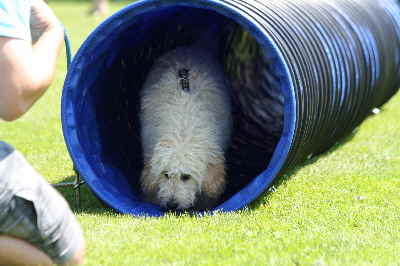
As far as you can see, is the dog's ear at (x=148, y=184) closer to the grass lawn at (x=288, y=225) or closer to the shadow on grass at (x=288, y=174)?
the grass lawn at (x=288, y=225)

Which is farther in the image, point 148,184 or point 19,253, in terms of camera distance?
point 148,184

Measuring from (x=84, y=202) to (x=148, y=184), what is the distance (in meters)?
0.63

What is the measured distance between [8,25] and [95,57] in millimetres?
2182

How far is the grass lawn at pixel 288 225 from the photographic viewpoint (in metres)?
4.30

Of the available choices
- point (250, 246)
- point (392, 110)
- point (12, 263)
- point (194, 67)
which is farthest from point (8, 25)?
point (392, 110)

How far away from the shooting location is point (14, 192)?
362cm

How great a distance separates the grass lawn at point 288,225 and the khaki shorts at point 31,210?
48 cm

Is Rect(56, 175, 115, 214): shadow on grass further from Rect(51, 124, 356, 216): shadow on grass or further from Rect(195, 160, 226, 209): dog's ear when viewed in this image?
Rect(195, 160, 226, 209): dog's ear

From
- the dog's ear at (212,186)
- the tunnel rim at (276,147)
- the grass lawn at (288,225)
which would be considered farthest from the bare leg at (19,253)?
the dog's ear at (212,186)

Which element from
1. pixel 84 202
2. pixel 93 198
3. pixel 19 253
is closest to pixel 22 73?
pixel 19 253

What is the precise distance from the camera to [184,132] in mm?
5570

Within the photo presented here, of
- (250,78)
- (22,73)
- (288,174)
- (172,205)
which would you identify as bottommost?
(250,78)

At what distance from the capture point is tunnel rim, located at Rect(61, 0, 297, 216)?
503 cm

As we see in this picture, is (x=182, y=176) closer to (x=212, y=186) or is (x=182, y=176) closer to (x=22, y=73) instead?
(x=212, y=186)
